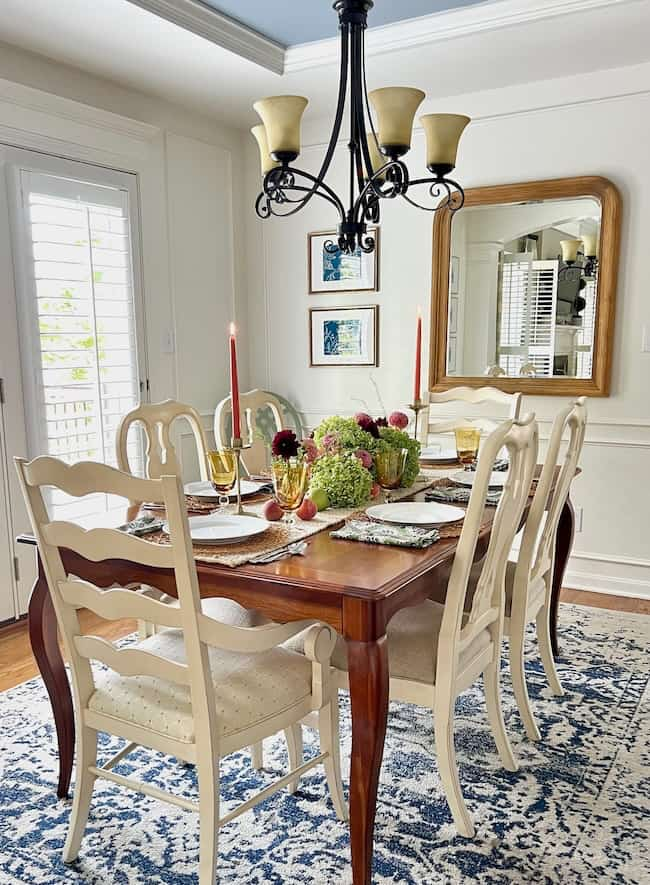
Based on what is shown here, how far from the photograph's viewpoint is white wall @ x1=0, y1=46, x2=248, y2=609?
127 inches

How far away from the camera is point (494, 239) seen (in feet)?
12.7

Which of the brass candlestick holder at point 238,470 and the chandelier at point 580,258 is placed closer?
the brass candlestick holder at point 238,470

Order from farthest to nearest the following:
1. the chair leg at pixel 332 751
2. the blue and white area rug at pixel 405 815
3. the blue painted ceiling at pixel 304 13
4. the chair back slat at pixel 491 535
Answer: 1. the blue painted ceiling at pixel 304 13
2. the chair leg at pixel 332 751
3. the blue and white area rug at pixel 405 815
4. the chair back slat at pixel 491 535

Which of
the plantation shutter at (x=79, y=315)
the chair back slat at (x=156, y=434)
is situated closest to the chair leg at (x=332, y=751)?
the chair back slat at (x=156, y=434)

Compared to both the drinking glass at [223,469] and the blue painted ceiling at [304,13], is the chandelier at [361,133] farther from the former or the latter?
the blue painted ceiling at [304,13]

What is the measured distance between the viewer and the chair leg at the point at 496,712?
6.91ft

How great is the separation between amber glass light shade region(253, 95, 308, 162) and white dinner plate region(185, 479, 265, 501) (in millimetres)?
1011

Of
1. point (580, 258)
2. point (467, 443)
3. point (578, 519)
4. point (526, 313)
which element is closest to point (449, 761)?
point (467, 443)

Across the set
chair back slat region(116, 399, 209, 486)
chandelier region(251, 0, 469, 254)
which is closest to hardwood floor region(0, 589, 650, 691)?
chair back slat region(116, 399, 209, 486)

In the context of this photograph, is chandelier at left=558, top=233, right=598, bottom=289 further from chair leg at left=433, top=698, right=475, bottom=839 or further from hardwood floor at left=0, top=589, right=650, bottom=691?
chair leg at left=433, top=698, right=475, bottom=839

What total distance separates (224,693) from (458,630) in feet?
1.85

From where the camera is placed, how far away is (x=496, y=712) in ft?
6.95

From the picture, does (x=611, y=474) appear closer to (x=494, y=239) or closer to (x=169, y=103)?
(x=494, y=239)

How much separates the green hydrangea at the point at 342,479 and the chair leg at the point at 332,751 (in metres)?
0.57
